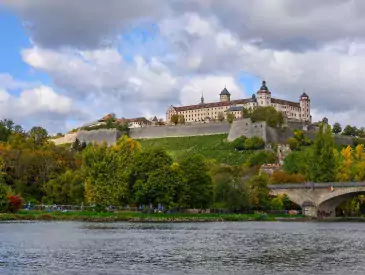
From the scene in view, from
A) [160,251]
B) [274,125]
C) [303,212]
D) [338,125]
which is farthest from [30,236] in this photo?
[338,125]

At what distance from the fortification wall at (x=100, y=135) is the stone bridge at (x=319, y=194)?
72767mm

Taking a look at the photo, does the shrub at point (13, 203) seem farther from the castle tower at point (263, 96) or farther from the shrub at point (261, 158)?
the castle tower at point (263, 96)

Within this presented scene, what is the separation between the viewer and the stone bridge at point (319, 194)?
74838mm

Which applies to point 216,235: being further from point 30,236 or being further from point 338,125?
point 338,125

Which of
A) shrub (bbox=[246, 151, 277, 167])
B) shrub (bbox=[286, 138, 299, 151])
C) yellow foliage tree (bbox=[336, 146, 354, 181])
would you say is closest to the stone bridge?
yellow foliage tree (bbox=[336, 146, 354, 181])

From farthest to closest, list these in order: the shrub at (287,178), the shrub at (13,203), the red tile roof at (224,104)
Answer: the red tile roof at (224,104) < the shrub at (287,178) < the shrub at (13,203)

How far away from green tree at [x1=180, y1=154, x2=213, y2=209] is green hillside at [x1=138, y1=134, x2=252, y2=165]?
53.8 metres

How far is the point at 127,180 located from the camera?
63719 millimetres

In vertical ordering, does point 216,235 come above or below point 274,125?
below

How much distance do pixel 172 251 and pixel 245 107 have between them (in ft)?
490

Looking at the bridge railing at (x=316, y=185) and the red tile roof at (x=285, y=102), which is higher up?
the red tile roof at (x=285, y=102)

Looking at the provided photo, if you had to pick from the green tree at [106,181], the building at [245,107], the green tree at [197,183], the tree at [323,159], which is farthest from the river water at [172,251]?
the building at [245,107]

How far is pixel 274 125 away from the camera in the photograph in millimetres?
138125

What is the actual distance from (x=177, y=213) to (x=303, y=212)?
69.7 ft
